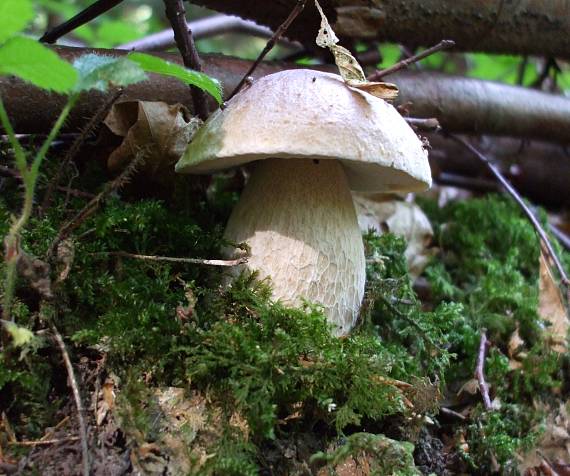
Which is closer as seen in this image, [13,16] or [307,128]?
[13,16]

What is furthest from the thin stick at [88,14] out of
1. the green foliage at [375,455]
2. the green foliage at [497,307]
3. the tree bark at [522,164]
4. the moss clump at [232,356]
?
the tree bark at [522,164]

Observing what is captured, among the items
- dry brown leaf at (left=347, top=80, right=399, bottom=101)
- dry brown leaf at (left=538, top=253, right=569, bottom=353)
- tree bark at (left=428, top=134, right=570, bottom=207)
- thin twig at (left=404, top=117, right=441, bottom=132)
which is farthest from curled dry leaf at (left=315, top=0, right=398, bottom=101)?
tree bark at (left=428, top=134, right=570, bottom=207)

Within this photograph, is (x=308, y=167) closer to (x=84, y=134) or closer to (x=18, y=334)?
(x=84, y=134)

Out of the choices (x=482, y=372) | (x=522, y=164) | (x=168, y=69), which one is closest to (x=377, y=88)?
(x=168, y=69)

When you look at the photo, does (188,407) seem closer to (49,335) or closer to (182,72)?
(49,335)

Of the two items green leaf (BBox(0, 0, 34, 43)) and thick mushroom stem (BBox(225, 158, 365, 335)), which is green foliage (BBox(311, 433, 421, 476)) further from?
green leaf (BBox(0, 0, 34, 43))

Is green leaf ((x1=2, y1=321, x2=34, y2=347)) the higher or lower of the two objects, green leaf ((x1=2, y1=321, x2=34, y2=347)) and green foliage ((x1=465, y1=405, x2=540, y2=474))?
the higher
